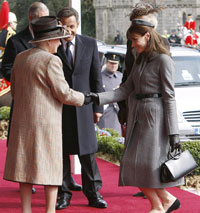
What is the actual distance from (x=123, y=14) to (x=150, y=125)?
64837 mm

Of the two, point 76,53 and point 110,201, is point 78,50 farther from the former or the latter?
point 110,201

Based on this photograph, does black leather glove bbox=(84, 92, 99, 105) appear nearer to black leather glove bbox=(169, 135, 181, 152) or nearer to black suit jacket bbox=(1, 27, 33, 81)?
black leather glove bbox=(169, 135, 181, 152)

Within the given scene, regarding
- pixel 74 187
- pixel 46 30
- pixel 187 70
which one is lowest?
pixel 187 70

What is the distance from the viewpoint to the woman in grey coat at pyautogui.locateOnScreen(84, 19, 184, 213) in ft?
18.5

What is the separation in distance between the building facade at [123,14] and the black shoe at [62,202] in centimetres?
6225

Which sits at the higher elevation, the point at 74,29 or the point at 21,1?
the point at 74,29

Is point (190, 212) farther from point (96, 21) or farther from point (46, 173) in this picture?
point (96, 21)

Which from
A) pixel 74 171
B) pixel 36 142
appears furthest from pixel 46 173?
pixel 74 171

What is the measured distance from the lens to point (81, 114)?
6656mm

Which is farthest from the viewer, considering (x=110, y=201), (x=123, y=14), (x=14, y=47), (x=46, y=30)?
(x=123, y=14)

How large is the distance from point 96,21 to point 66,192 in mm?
62173

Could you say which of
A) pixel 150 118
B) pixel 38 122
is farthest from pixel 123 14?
pixel 38 122

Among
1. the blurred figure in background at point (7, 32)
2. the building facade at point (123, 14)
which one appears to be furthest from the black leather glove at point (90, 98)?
the building facade at point (123, 14)

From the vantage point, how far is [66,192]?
676 centimetres
